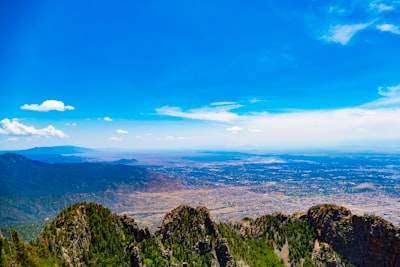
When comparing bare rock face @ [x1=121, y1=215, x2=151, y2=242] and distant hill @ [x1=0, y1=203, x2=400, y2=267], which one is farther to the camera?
bare rock face @ [x1=121, y1=215, x2=151, y2=242]

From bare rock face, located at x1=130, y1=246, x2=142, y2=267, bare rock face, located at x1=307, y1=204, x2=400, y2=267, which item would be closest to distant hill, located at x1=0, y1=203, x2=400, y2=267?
bare rock face, located at x1=307, y1=204, x2=400, y2=267

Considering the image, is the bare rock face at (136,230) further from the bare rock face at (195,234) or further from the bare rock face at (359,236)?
the bare rock face at (359,236)

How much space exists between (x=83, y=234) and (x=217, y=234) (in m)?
28.0

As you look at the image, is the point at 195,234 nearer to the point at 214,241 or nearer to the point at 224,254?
the point at 214,241

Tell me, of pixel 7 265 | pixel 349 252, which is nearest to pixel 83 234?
pixel 7 265

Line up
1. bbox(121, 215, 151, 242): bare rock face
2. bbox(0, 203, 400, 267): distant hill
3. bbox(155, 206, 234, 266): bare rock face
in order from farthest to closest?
bbox(155, 206, 234, 266): bare rock face
bbox(121, 215, 151, 242): bare rock face
bbox(0, 203, 400, 267): distant hill

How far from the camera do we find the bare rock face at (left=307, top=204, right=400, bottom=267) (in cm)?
6212

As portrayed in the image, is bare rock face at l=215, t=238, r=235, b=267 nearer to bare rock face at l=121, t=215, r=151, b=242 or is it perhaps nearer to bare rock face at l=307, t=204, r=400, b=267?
bare rock face at l=121, t=215, r=151, b=242

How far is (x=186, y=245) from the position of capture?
64.6 m

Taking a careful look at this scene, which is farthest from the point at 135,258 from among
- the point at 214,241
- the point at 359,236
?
the point at 359,236

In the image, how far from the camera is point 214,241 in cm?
6656

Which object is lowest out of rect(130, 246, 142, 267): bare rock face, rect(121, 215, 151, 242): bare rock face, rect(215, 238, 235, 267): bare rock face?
rect(215, 238, 235, 267): bare rock face

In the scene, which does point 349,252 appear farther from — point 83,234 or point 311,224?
point 83,234

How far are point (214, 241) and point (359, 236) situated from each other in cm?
3002
